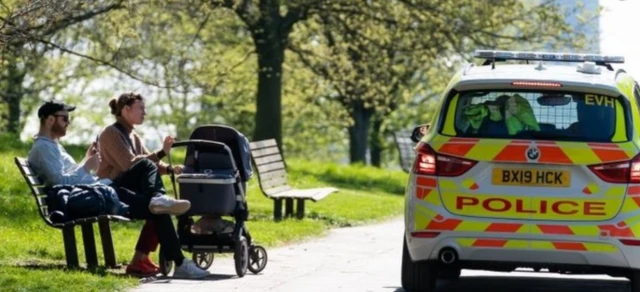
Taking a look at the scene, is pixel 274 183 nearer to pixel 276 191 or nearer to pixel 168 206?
pixel 276 191

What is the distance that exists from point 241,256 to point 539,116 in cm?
298

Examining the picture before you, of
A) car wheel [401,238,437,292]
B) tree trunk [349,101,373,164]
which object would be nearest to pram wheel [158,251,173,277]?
car wheel [401,238,437,292]

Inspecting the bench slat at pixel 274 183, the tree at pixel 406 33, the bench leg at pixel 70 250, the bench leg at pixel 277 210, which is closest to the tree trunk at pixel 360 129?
the tree at pixel 406 33

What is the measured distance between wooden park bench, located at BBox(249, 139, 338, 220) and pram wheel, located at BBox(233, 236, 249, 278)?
619 centimetres

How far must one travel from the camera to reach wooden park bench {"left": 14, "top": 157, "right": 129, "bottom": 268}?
531 inches

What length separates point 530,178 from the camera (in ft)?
39.6

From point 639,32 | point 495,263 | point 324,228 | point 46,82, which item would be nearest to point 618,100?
point 495,263

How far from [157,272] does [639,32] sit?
278 inches

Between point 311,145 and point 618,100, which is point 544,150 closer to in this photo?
point 618,100

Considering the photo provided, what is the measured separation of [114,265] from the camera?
14414mm

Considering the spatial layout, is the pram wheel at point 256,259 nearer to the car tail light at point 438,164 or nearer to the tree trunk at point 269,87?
the car tail light at point 438,164

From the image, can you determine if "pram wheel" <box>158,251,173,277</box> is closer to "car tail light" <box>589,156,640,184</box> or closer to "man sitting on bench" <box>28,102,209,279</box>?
"man sitting on bench" <box>28,102,209,279</box>

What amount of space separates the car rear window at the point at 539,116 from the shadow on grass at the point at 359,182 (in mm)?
19736

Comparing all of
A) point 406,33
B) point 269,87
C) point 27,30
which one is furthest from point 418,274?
point 269,87
